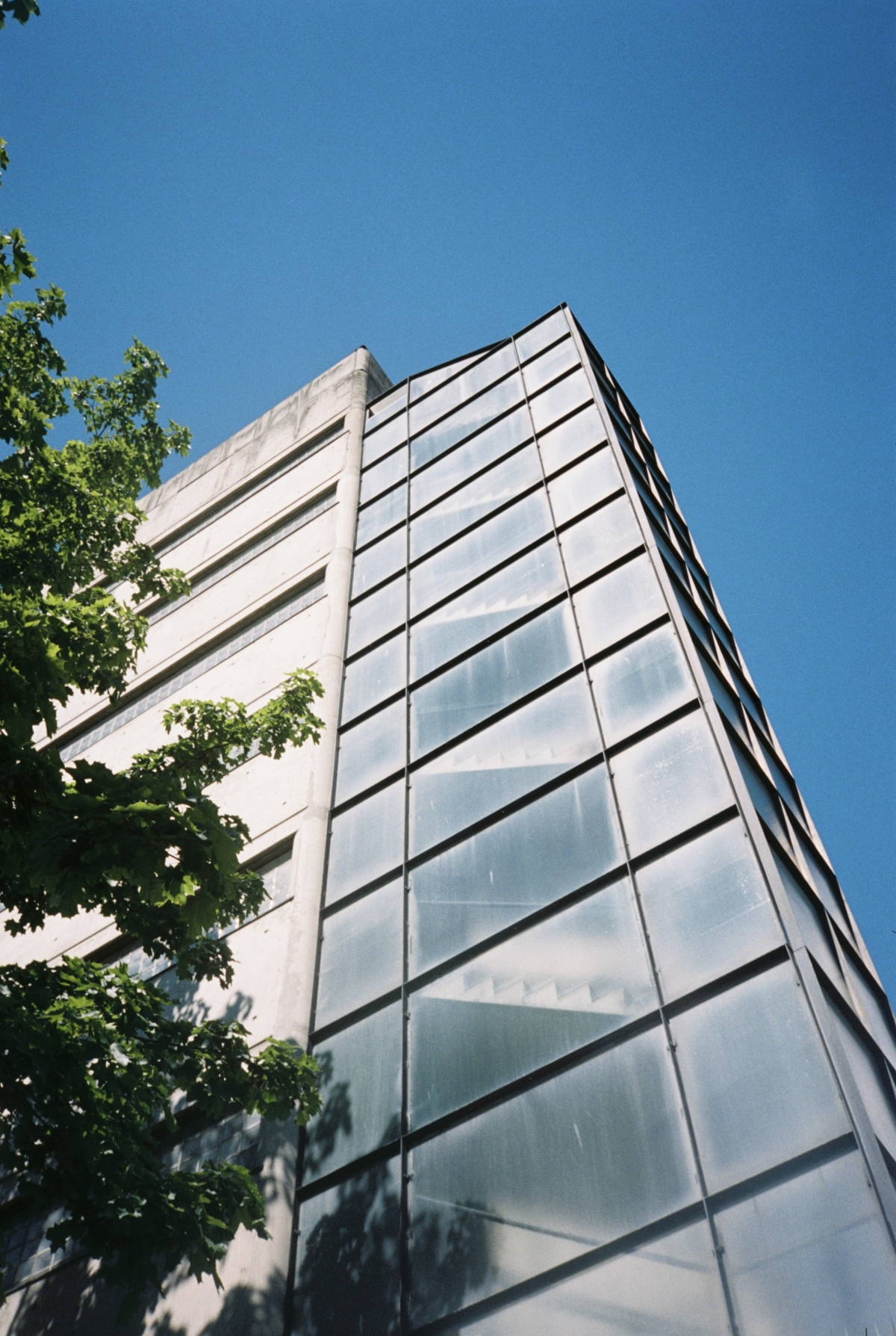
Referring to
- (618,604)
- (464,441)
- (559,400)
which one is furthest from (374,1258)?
(464,441)

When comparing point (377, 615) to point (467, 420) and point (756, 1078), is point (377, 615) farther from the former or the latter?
point (756, 1078)

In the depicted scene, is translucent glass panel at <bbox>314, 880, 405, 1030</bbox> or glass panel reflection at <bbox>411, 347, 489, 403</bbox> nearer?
translucent glass panel at <bbox>314, 880, 405, 1030</bbox>

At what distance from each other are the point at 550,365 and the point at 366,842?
9845mm

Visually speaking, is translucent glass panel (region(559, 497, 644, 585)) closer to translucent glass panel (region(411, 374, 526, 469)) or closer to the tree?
the tree

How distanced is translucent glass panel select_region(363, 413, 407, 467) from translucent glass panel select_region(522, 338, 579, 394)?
2.74 m

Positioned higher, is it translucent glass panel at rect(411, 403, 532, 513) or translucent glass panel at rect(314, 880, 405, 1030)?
translucent glass panel at rect(411, 403, 532, 513)

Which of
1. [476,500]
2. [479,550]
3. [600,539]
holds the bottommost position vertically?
[600,539]

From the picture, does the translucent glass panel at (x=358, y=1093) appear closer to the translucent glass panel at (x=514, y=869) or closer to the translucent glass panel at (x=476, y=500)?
the translucent glass panel at (x=514, y=869)

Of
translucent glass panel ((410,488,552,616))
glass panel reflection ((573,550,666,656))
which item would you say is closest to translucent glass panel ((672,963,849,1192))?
glass panel reflection ((573,550,666,656))

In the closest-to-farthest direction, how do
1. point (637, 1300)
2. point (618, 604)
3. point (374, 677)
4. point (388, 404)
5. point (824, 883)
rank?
point (637, 1300)
point (618, 604)
point (824, 883)
point (374, 677)
point (388, 404)

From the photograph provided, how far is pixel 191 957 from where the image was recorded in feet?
24.8

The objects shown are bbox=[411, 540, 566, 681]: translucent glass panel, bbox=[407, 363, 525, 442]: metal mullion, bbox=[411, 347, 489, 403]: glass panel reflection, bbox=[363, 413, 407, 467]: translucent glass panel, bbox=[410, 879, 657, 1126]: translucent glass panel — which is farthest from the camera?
bbox=[411, 347, 489, 403]: glass panel reflection

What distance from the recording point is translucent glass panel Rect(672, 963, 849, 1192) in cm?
600

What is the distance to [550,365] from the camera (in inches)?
671
